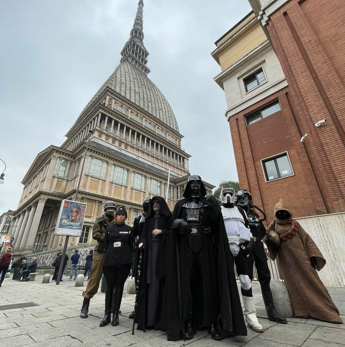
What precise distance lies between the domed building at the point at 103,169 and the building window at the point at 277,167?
19.6 meters

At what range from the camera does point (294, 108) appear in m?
12.1

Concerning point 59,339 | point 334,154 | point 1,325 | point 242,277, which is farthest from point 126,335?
point 334,154

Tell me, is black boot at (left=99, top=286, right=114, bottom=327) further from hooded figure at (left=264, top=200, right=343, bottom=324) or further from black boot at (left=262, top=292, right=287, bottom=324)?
hooded figure at (left=264, top=200, right=343, bottom=324)

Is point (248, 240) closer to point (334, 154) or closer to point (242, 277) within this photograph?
point (242, 277)

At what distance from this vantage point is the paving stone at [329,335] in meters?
2.42

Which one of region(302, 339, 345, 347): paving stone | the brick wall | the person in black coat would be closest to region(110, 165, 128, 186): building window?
the brick wall

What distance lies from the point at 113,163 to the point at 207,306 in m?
31.8

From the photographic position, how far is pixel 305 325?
10.0 ft

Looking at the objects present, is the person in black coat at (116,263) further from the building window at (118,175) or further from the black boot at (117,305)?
the building window at (118,175)

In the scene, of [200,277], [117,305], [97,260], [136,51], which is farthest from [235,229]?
[136,51]

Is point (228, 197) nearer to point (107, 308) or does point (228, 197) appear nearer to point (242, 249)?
point (242, 249)

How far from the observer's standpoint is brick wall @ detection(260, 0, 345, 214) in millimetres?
8391

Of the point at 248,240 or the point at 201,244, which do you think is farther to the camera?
the point at 248,240

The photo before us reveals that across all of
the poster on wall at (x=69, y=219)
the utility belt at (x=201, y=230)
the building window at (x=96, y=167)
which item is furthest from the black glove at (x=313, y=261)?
the building window at (x=96, y=167)
